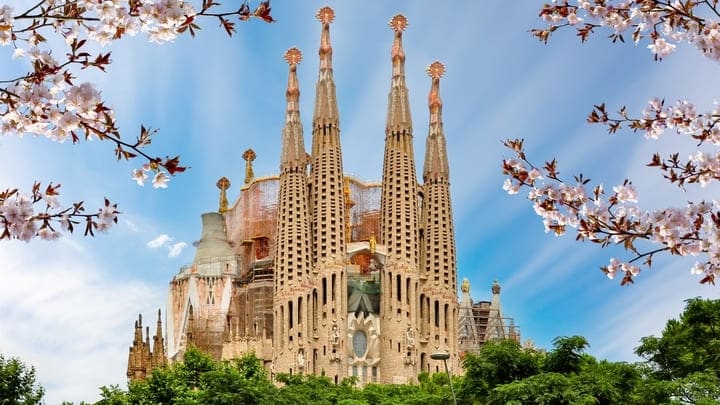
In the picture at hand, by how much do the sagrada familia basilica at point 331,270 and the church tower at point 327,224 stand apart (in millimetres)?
62

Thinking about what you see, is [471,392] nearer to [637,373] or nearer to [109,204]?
[637,373]

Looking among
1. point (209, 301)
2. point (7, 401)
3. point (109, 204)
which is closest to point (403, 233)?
point (209, 301)

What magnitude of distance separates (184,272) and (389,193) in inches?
578

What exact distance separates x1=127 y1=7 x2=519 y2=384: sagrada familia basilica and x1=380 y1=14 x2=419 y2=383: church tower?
6 centimetres

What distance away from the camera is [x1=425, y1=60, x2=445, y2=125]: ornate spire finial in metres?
61.9

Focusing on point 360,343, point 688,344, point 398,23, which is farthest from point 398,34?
point 688,344

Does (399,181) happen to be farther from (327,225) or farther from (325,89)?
(325,89)

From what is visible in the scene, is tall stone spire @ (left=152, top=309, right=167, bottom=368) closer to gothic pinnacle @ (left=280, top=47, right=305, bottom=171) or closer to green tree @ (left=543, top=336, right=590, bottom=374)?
gothic pinnacle @ (left=280, top=47, right=305, bottom=171)

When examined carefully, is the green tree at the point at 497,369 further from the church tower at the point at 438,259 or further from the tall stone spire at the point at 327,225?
the church tower at the point at 438,259

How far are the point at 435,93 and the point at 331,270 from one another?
519 inches

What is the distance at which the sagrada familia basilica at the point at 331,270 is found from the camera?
183ft

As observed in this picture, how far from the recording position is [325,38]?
62031mm

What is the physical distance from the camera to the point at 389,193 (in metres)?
58.5

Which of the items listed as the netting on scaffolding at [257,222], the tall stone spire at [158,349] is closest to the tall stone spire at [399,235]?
the netting on scaffolding at [257,222]
